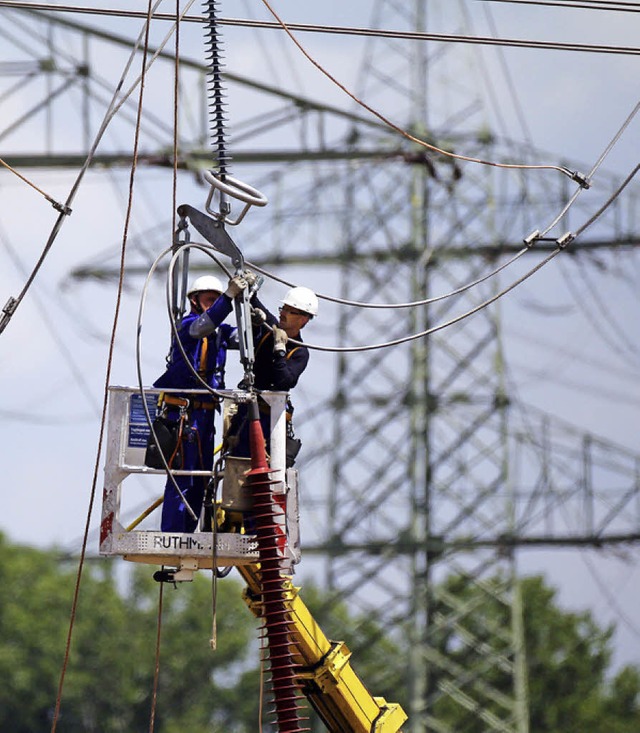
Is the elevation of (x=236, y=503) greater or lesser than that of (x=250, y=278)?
lesser

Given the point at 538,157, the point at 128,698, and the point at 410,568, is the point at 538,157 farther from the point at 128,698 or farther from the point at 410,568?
the point at 128,698

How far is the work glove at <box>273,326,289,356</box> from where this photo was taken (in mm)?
10352

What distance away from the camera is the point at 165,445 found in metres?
10.4

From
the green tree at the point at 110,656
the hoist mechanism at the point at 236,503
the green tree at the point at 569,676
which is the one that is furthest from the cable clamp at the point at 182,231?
the green tree at the point at 110,656

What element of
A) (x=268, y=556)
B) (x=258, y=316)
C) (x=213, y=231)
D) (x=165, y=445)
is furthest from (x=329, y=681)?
(x=213, y=231)

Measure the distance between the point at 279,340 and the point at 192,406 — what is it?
0.69m

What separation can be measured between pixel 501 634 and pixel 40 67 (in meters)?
9.80

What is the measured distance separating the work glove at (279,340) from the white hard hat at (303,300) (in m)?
0.33

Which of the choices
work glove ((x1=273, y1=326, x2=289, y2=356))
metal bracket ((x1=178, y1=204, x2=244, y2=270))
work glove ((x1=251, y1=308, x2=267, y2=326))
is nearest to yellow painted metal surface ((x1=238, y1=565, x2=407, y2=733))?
work glove ((x1=273, y1=326, x2=289, y2=356))

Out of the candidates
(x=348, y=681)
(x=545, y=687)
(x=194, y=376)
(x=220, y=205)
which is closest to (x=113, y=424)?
(x=194, y=376)

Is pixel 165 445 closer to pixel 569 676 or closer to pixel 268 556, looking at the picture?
pixel 268 556

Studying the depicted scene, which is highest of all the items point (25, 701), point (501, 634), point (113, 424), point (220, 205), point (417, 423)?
point (25, 701)

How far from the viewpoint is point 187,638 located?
66500 mm

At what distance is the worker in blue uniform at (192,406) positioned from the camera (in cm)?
1049
